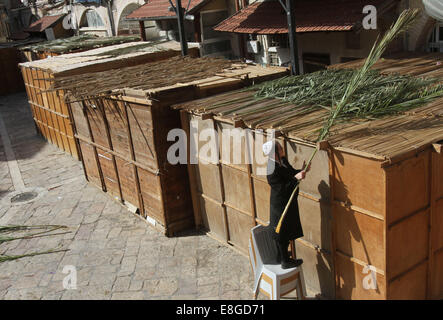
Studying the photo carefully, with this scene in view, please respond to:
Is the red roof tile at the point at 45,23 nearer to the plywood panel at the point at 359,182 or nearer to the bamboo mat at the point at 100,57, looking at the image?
the bamboo mat at the point at 100,57

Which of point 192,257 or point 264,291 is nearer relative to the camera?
point 264,291

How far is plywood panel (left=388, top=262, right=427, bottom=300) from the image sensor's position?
17.7 feet

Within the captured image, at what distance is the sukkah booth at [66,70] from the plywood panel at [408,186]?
8843mm

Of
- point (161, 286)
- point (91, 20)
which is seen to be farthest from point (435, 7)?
point (91, 20)

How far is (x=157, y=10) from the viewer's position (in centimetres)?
1636

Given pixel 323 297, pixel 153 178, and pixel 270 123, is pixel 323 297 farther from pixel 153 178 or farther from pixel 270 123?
pixel 153 178

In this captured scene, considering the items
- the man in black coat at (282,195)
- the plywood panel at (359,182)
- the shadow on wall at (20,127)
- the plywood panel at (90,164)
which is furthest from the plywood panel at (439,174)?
the shadow on wall at (20,127)

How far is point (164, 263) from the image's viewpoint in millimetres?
7680

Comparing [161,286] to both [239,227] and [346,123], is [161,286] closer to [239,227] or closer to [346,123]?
[239,227]

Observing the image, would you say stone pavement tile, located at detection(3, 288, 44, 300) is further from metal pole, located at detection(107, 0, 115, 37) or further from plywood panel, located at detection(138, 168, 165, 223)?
metal pole, located at detection(107, 0, 115, 37)

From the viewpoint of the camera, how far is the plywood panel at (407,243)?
205 inches

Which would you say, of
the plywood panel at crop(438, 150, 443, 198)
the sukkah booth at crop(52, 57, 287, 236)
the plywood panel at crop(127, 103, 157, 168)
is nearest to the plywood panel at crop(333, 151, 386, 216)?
the plywood panel at crop(438, 150, 443, 198)
